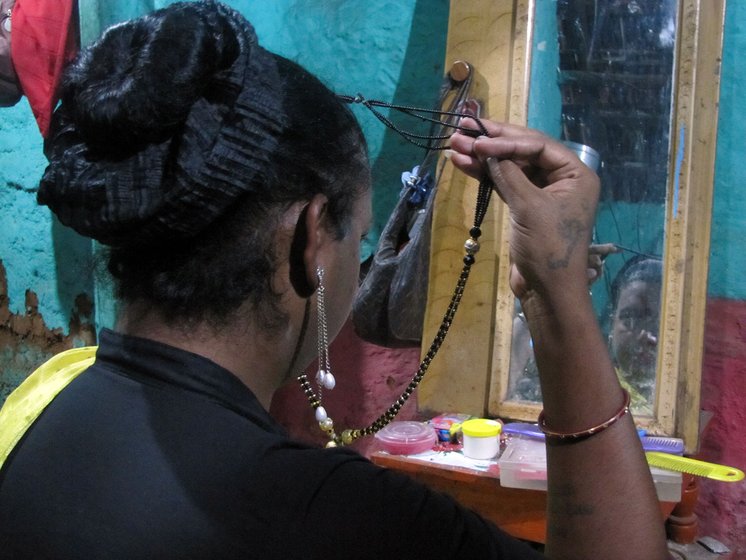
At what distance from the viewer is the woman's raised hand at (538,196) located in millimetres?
764

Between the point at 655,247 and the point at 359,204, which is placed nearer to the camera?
the point at 359,204

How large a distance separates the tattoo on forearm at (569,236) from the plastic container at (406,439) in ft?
1.72

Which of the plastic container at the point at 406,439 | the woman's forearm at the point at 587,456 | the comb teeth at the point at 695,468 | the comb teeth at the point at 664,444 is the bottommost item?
the plastic container at the point at 406,439

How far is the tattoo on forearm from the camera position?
0.76 m

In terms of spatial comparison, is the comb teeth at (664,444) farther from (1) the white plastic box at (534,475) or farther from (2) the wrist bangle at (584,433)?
(2) the wrist bangle at (584,433)

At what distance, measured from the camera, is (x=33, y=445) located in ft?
2.04

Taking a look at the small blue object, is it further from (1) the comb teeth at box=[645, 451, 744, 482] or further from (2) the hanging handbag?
(1) the comb teeth at box=[645, 451, 744, 482]

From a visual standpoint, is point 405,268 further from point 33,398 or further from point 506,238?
point 33,398

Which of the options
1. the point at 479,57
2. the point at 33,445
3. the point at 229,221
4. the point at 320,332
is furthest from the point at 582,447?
the point at 479,57

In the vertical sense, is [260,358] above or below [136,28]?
below

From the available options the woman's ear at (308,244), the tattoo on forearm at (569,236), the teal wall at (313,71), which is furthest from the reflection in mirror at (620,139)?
the woman's ear at (308,244)

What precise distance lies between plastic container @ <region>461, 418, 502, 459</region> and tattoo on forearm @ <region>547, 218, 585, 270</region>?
47cm

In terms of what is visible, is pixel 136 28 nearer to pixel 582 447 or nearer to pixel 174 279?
pixel 174 279

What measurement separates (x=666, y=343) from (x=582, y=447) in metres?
0.55
